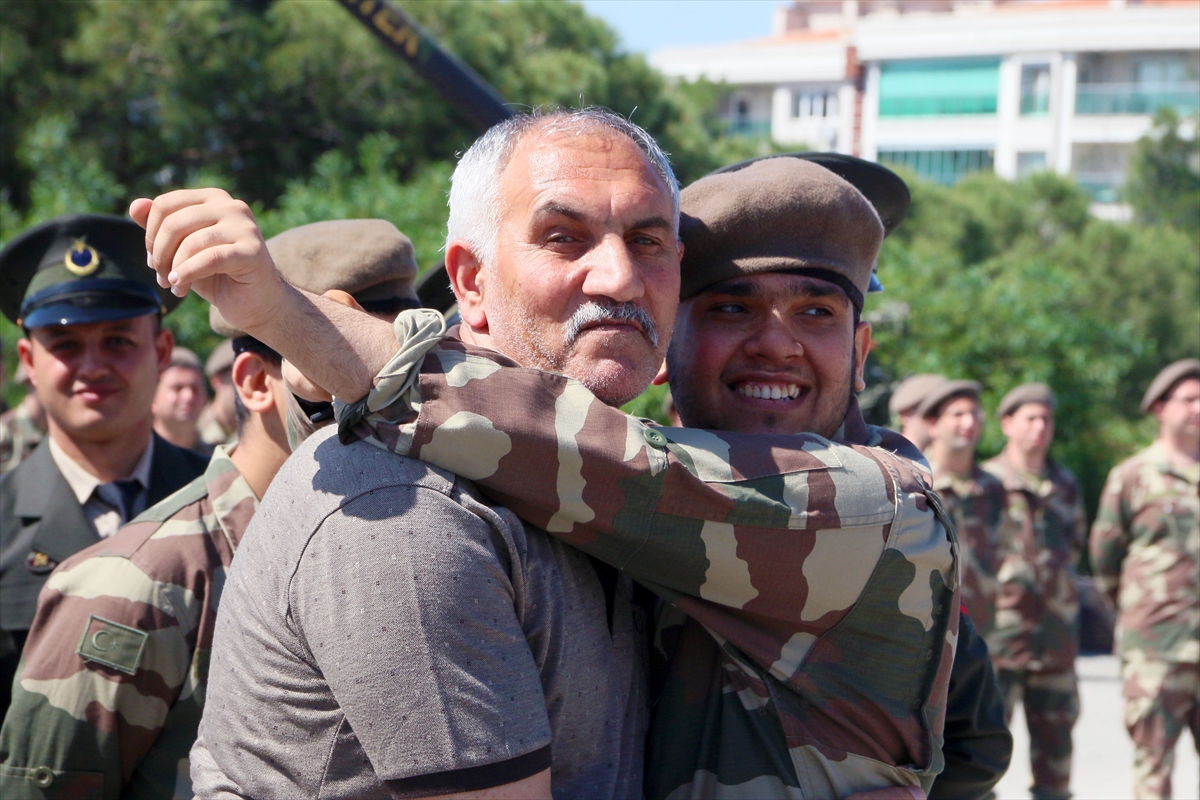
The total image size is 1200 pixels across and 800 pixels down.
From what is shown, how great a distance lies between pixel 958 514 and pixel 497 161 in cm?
563

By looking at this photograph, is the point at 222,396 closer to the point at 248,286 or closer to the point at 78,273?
the point at 78,273

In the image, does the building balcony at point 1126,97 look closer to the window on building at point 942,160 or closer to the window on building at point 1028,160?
the window on building at point 1028,160

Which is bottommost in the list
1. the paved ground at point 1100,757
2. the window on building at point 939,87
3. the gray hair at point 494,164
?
the paved ground at point 1100,757

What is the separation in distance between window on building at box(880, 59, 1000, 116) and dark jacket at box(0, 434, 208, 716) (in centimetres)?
5264

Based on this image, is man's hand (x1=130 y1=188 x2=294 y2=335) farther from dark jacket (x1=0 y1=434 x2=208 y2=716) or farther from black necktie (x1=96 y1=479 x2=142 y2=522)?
black necktie (x1=96 y1=479 x2=142 y2=522)

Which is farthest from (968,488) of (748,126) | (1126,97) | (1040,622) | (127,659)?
(748,126)

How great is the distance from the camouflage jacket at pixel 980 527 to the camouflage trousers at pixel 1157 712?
82cm

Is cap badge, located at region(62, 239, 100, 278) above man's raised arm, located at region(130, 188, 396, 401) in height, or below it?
above

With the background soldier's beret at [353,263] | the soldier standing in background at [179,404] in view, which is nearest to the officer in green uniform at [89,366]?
the background soldier's beret at [353,263]

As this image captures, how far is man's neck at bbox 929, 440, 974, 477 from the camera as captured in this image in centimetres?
699

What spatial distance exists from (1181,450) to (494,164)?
614 centimetres

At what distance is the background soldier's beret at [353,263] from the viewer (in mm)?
2711

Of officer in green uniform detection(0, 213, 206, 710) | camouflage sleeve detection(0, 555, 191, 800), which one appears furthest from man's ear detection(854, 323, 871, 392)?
officer in green uniform detection(0, 213, 206, 710)

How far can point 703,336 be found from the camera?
7.43 ft
